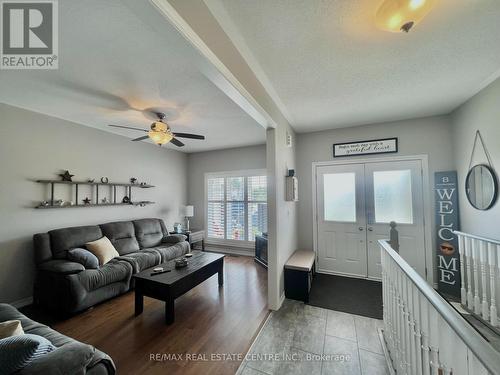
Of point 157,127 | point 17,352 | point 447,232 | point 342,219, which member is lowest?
point 17,352

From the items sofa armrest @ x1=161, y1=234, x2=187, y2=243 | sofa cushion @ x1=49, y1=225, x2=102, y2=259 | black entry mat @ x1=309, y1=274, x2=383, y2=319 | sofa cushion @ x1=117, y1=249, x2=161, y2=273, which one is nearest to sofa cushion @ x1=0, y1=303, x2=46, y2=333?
sofa cushion @ x1=49, y1=225, x2=102, y2=259

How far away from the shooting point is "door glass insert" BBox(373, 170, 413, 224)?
3.41m

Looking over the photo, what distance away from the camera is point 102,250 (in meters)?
3.16

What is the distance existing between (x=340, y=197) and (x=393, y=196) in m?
0.84

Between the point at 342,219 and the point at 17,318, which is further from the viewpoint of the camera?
the point at 342,219

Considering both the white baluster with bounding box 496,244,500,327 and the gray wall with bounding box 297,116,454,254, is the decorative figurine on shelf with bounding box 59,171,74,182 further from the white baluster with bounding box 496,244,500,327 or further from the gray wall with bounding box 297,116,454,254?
the white baluster with bounding box 496,244,500,327

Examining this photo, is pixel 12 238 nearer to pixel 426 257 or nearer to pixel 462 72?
pixel 462 72

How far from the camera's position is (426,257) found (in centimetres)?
329

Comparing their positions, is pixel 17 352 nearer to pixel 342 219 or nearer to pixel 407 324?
pixel 407 324

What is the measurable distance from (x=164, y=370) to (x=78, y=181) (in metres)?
3.27

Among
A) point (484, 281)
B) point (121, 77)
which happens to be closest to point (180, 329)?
point (121, 77)

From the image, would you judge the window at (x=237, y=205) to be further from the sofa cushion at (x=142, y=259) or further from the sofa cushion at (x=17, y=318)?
the sofa cushion at (x=17, y=318)

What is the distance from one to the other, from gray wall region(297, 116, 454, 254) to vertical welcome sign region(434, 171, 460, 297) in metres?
0.13

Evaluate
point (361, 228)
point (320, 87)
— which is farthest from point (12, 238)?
point (361, 228)
